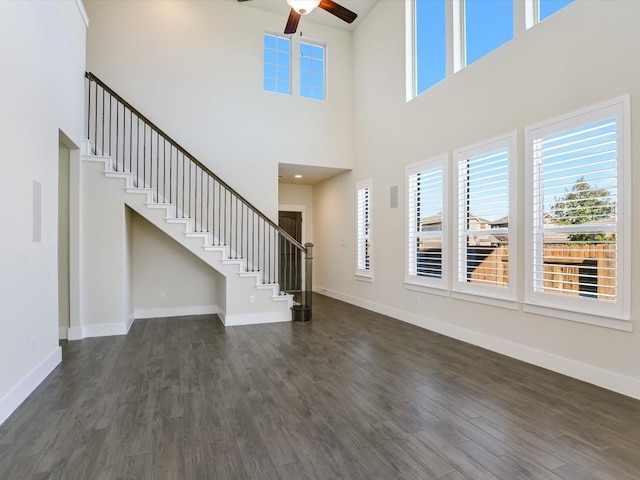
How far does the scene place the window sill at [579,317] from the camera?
3.01 meters

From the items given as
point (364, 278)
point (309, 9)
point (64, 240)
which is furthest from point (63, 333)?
point (309, 9)

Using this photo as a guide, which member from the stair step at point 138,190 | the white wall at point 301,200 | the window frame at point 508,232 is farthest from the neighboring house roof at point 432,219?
the white wall at point 301,200

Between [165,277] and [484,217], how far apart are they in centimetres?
519

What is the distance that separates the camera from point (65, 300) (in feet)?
15.6

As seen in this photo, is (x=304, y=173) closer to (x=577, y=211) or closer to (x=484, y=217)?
(x=484, y=217)

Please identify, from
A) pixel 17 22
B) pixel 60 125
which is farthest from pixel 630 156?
pixel 60 125

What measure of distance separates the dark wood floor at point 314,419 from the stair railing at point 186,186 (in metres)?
2.35

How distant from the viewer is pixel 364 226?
7082mm

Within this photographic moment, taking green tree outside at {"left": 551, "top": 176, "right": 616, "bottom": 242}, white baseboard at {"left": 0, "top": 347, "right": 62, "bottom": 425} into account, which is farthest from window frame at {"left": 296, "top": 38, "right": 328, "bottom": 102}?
white baseboard at {"left": 0, "top": 347, "right": 62, "bottom": 425}

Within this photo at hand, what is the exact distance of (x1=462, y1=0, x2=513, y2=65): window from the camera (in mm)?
4133

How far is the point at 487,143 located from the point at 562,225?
136cm

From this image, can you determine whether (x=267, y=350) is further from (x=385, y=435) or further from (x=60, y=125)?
(x=60, y=125)

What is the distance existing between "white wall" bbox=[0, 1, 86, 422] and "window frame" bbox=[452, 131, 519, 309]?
15.5 feet

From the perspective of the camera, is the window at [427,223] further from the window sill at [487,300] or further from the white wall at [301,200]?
the white wall at [301,200]
